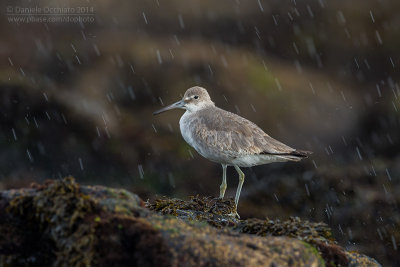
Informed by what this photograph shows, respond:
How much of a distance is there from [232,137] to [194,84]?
162 inches

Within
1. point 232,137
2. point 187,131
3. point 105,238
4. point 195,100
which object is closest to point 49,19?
point 195,100

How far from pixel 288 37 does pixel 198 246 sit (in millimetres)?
9792

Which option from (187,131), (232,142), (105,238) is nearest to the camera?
(105,238)

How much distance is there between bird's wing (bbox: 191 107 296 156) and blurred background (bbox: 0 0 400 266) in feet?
5.18

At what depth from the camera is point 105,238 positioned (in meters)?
2.85

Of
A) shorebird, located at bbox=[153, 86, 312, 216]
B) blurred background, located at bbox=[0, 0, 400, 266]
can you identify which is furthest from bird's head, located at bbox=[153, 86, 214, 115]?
blurred background, located at bbox=[0, 0, 400, 266]

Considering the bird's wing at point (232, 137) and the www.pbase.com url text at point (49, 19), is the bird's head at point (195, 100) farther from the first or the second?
the www.pbase.com url text at point (49, 19)

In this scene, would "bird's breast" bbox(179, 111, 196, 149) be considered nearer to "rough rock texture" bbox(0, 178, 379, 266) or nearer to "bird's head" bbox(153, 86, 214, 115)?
"bird's head" bbox(153, 86, 214, 115)

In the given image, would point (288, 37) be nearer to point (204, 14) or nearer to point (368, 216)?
point (204, 14)

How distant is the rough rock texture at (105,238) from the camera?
2846mm

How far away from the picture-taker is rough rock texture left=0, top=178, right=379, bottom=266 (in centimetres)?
285

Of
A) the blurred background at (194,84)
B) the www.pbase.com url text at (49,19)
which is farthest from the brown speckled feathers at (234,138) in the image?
the www.pbase.com url text at (49,19)

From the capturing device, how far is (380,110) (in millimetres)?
11219

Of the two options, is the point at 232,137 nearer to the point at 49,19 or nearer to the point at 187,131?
the point at 187,131
